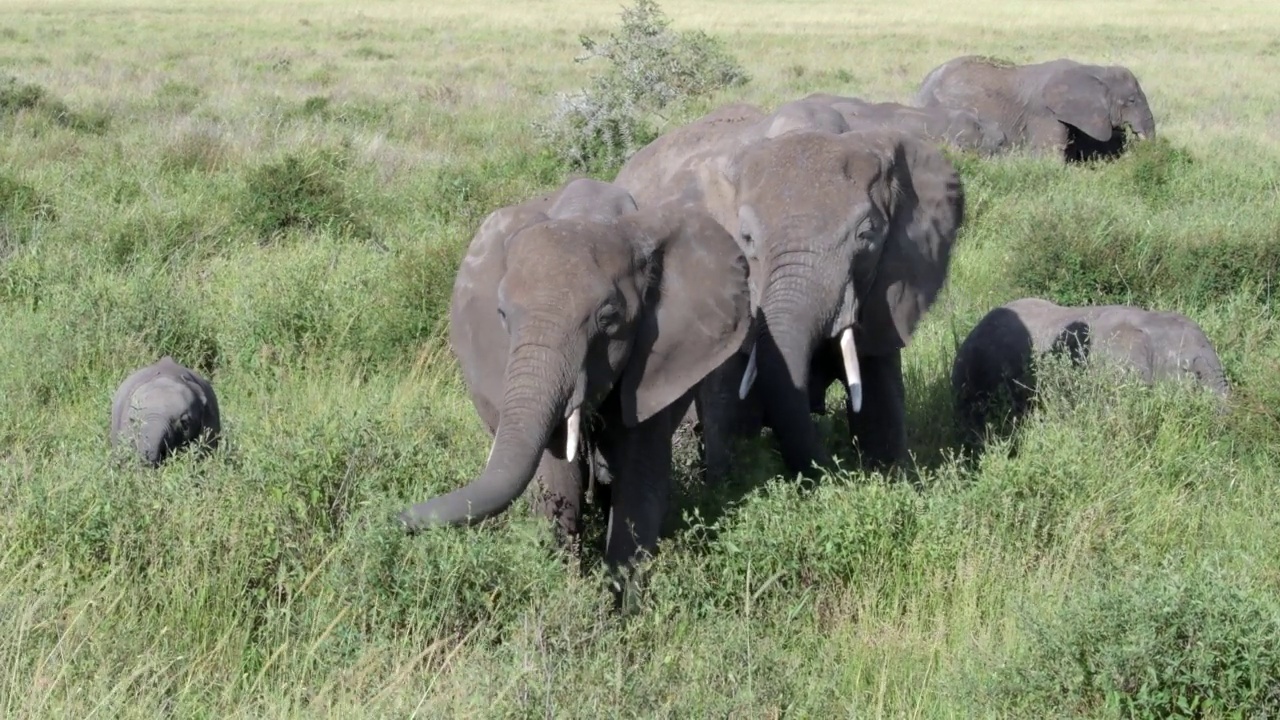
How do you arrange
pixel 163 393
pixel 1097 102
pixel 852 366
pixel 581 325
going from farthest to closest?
pixel 1097 102
pixel 163 393
pixel 852 366
pixel 581 325

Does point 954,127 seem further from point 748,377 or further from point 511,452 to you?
point 511,452

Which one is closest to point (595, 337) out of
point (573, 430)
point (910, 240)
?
point (573, 430)

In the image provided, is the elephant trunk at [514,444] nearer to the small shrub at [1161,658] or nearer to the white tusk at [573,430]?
the white tusk at [573,430]

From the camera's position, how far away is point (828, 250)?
18.9ft

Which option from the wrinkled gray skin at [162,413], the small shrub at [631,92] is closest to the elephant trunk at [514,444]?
the wrinkled gray skin at [162,413]

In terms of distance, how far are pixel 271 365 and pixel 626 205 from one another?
126 inches

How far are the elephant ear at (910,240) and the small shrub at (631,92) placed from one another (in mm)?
6799

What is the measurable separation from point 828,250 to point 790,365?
17.8 inches

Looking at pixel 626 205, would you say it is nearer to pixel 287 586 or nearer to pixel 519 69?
pixel 287 586

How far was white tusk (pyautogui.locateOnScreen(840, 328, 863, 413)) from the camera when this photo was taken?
583cm

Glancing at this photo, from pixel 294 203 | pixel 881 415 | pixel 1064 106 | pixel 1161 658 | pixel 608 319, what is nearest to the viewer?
pixel 1161 658

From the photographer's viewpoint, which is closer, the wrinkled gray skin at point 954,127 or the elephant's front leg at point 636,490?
the elephant's front leg at point 636,490

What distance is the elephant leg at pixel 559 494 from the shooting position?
17.0 feet

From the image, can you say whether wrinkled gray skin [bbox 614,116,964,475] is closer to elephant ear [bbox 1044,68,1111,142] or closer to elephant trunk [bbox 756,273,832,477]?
elephant trunk [bbox 756,273,832,477]
